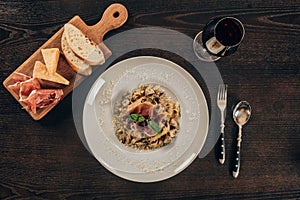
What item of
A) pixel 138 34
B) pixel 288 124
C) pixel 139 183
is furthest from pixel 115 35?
pixel 288 124

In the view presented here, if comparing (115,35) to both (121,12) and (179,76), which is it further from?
(179,76)

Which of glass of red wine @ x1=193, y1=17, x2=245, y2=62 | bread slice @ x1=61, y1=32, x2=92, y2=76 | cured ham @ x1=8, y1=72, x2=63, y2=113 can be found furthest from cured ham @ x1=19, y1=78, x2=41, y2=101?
glass of red wine @ x1=193, y1=17, x2=245, y2=62

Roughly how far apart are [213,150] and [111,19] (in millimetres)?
459

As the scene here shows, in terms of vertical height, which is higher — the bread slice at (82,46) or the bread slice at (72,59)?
the bread slice at (82,46)

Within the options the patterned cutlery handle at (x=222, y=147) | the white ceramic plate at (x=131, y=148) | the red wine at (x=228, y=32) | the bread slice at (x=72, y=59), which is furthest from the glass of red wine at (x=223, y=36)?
the bread slice at (x=72, y=59)

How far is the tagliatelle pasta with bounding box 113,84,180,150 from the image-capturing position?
136cm

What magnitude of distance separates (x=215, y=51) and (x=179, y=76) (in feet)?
0.39

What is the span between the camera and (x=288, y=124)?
146 centimetres

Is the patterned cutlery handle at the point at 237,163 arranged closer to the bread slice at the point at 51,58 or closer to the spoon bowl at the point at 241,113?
the spoon bowl at the point at 241,113

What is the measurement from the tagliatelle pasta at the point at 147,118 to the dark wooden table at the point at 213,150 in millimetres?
114

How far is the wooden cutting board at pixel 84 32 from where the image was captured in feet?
4.58

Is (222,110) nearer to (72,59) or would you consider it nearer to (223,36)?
(223,36)

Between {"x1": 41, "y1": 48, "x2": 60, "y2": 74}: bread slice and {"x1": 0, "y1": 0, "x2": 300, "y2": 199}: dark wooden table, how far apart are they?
60mm

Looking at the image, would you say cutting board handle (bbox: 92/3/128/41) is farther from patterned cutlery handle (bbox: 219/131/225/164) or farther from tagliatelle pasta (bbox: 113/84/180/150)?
patterned cutlery handle (bbox: 219/131/225/164)
